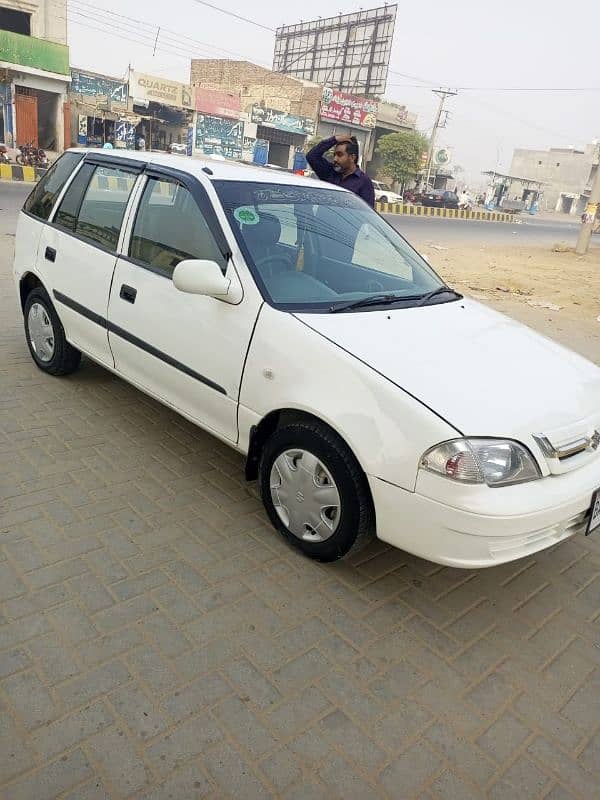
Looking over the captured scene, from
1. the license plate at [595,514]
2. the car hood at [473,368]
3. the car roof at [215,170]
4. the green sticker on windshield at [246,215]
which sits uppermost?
the car roof at [215,170]

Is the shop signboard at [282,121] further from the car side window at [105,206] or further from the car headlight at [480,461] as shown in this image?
the car headlight at [480,461]

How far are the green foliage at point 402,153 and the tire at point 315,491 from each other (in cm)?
4829

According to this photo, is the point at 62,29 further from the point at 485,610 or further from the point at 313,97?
the point at 485,610

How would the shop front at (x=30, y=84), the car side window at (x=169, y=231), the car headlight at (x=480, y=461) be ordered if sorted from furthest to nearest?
the shop front at (x=30, y=84) → the car side window at (x=169, y=231) → the car headlight at (x=480, y=461)

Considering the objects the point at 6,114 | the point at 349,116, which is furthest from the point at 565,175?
the point at 6,114

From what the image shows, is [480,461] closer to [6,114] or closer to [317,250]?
[317,250]

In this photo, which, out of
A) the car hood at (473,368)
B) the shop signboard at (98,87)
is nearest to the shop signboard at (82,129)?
the shop signboard at (98,87)

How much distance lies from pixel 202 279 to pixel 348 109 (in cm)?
5224

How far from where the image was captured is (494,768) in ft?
6.48

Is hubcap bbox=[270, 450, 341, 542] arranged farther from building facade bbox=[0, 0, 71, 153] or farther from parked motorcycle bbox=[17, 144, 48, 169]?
building facade bbox=[0, 0, 71, 153]

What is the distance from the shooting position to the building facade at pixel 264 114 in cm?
4006

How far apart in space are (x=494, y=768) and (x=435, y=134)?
199 feet

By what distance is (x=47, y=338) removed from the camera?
4.49 m

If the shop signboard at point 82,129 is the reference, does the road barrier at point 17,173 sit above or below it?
below
